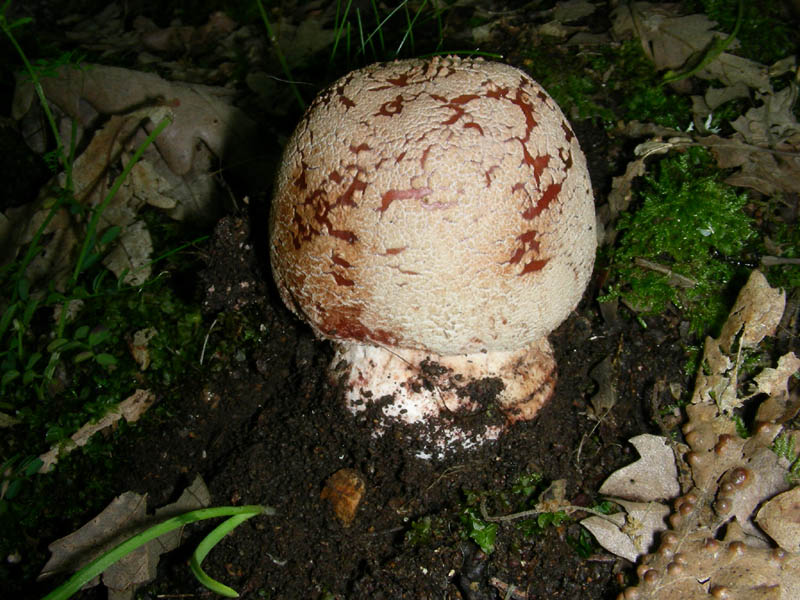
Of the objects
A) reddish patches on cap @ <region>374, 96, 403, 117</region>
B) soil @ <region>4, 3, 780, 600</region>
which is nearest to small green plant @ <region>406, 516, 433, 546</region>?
soil @ <region>4, 3, 780, 600</region>

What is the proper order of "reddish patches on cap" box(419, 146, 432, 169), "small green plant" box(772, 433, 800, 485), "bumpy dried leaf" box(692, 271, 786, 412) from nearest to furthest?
"reddish patches on cap" box(419, 146, 432, 169) < "small green plant" box(772, 433, 800, 485) < "bumpy dried leaf" box(692, 271, 786, 412)

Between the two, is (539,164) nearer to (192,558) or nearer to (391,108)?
(391,108)

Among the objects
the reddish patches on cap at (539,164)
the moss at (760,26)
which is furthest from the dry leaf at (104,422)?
the moss at (760,26)

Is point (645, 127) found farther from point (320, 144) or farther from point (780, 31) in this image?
point (320, 144)

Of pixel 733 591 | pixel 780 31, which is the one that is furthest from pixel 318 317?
pixel 780 31

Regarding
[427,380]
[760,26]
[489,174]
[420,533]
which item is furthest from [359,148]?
[760,26]

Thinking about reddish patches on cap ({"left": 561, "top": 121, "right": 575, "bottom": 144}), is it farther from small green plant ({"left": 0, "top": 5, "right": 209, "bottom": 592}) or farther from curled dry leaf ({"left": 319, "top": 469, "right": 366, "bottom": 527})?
small green plant ({"left": 0, "top": 5, "right": 209, "bottom": 592})

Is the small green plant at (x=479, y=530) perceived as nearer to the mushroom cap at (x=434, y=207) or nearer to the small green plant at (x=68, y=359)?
the mushroom cap at (x=434, y=207)
